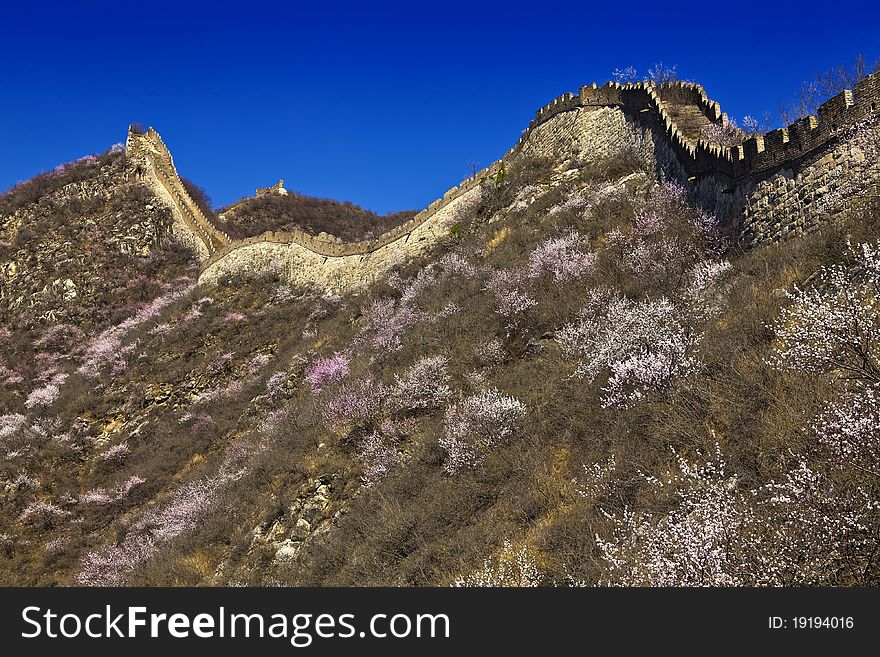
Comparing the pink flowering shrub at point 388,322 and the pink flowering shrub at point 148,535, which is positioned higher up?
the pink flowering shrub at point 388,322

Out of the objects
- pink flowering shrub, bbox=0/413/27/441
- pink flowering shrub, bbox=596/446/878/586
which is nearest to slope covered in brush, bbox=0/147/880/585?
pink flowering shrub, bbox=596/446/878/586

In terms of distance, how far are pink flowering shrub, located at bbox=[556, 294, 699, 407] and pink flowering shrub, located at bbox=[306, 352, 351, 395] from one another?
28.4 ft

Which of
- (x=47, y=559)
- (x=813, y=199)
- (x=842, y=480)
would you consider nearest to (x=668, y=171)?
(x=813, y=199)

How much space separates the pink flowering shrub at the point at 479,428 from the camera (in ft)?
41.7

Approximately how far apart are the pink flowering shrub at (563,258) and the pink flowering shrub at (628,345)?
2.71 metres

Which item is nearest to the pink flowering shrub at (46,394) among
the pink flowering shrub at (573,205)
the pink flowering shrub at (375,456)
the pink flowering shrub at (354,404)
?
the pink flowering shrub at (354,404)

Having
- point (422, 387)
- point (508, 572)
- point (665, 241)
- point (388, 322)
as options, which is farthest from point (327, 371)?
point (508, 572)

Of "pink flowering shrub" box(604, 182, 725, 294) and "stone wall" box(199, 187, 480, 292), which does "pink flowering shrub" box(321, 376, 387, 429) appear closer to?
"pink flowering shrub" box(604, 182, 725, 294)

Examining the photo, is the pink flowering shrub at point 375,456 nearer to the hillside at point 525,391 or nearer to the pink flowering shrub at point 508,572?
the hillside at point 525,391

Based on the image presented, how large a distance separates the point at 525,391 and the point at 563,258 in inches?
323

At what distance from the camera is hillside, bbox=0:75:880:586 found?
7.99m

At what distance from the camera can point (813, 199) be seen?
1480 centimetres

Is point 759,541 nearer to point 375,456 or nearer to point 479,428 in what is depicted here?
point 479,428

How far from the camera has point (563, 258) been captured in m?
→ 21.1
